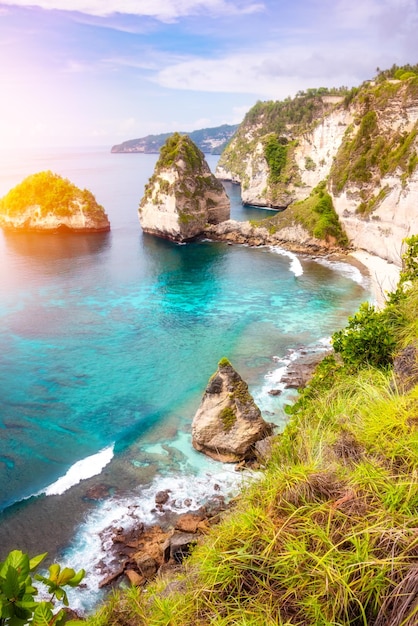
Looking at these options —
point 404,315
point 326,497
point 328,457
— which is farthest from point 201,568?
point 404,315

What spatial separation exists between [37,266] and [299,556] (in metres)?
57.8

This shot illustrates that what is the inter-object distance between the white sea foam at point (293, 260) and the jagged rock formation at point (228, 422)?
31.7 m

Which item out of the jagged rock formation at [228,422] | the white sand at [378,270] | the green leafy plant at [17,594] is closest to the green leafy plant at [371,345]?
the jagged rock formation at [228,422]

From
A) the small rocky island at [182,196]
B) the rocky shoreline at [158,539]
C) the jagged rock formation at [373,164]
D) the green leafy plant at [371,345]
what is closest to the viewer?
the green leafy plant at [371,345]

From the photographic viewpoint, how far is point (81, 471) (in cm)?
2067

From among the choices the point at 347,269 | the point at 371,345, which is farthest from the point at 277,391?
the point at 347,269

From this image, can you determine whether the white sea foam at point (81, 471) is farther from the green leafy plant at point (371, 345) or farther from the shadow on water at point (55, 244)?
the shadow on water at point (55, 244)

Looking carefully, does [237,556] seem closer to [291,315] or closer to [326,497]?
[326,497]

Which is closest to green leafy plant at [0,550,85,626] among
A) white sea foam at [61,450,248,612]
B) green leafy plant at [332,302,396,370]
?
green leafy plant at [332,302,396,370]

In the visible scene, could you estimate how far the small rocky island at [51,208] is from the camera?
7606 centimetres

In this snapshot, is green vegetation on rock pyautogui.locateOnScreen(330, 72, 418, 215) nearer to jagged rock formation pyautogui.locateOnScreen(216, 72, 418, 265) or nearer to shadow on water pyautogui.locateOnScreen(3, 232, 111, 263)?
jagged rock formation pyautogui.locateOnScreen(216, 72, 418, 265)

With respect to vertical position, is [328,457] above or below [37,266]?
above

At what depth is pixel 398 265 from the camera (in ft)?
149

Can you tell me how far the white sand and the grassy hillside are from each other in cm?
3345
